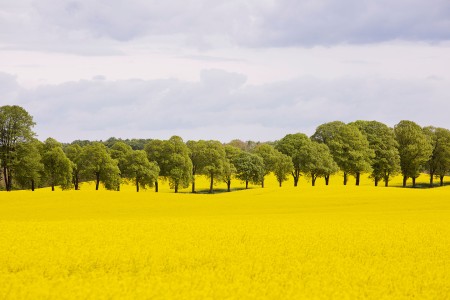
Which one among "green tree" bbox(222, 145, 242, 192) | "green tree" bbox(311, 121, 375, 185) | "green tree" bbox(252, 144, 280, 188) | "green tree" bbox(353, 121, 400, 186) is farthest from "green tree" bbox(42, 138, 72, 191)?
"green tree" bbox(353, 121, 400, 186)

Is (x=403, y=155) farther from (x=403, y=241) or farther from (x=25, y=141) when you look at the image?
(x=403, y=241)

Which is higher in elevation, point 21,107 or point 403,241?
point 21,107

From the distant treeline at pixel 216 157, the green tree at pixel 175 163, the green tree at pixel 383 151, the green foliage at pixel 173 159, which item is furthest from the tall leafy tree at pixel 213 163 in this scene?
the green tree at pixel 383 151

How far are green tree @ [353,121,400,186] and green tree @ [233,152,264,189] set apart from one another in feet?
61.0

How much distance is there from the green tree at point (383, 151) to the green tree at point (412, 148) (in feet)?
8.03

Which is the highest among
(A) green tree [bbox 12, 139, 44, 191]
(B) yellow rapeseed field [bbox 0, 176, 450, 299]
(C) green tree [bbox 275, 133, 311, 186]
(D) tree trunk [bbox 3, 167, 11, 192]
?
(C) green tree [bbox 275, 133, 311, 186]

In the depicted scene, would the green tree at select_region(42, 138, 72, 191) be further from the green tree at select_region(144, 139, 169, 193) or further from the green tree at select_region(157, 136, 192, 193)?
the green tree at select_region(157, 136, 192, 193)

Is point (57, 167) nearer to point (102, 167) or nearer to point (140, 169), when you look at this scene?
point (102, 167)

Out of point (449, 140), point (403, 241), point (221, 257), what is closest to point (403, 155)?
point (449, 140)

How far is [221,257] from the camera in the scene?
1970 cm

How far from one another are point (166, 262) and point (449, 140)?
9068cm

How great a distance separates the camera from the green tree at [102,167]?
2985 inches

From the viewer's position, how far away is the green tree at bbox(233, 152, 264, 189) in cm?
9156

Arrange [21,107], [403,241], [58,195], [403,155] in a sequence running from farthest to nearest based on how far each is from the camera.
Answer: [403,155] < [21,107] < [58,195] < [403,241]
